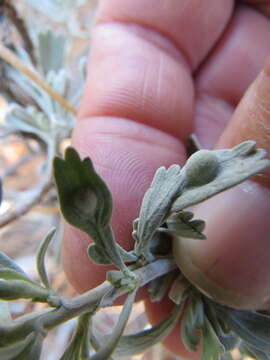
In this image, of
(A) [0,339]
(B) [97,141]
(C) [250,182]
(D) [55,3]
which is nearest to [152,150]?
(B) [97,141]

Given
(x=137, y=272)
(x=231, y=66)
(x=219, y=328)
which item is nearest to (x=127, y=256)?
(x=137, y=272)

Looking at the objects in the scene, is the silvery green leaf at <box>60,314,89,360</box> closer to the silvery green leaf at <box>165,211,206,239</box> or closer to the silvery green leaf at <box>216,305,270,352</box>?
the silvery green leaf at <box>165,211,206,239</box>

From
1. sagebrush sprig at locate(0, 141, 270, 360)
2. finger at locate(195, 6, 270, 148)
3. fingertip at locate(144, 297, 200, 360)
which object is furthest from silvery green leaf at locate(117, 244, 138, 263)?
finger at locate(195, 6, 270, 148)

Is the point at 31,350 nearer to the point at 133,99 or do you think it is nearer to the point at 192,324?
the point at 192,324

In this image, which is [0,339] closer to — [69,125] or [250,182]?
[250,182]

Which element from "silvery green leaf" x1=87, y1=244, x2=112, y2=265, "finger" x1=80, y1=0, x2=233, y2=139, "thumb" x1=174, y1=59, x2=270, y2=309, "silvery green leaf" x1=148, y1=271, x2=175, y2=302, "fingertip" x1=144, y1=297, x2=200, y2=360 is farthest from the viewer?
"finger" x1=80, y1=0, x2=233, y2=139

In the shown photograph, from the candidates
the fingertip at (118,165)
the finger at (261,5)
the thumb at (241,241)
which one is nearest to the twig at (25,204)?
the fingertip at (118,165)
